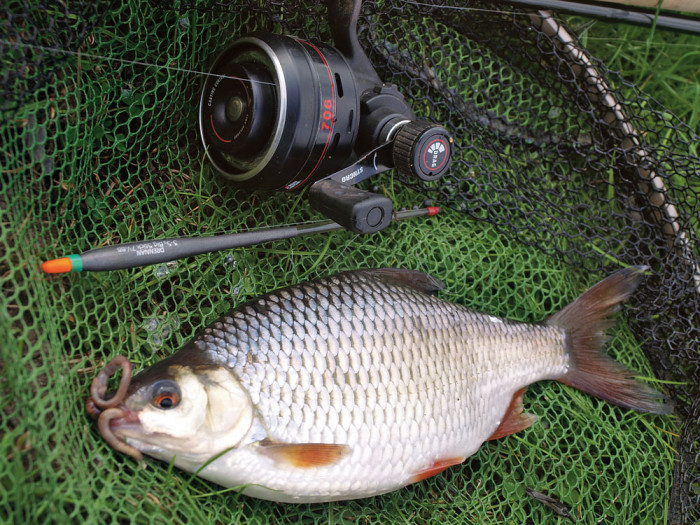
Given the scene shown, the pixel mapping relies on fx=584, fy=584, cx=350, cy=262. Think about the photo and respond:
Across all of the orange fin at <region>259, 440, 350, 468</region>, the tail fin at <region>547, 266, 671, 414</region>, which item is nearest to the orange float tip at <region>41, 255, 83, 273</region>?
the orange fin at <region>259, 440, 350, 468</region>

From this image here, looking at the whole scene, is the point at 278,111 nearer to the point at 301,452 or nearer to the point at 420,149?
the point at 420,149

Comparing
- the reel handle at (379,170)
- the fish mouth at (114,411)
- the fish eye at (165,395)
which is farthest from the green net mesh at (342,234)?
the reel handle at (379,170)

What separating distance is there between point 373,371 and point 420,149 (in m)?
0.55

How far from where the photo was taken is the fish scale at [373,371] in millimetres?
1274

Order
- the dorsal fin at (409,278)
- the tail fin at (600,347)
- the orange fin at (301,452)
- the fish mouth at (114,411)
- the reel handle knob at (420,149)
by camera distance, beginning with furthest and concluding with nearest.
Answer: the tail fin at (600,347) < the dorsal fin at (409,278) < the reel handle knob at (420,149) < the orange fin at (301,452) < the fish mouth at (114,411)

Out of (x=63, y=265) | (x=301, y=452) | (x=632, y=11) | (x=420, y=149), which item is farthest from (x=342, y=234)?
(x=632, y=11)

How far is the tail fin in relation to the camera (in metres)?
1.74

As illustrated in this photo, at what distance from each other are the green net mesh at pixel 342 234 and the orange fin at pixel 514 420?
93 mm

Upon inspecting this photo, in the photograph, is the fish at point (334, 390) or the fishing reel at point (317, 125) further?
the fishing reel at point (317, 125)

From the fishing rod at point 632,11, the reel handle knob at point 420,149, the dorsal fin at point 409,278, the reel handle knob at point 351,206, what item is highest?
the fishing rod at point 632,11

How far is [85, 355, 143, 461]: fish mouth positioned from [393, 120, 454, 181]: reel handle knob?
0.78 m

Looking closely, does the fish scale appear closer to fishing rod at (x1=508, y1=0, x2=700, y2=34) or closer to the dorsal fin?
the dorsal fin

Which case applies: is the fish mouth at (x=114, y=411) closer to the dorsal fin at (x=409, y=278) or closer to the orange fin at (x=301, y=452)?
the orange fin at (x=301, y=452)

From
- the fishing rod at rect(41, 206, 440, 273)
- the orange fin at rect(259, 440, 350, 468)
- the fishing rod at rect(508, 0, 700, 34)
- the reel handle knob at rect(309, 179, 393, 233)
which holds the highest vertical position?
the fishing rod at rect(508, 0, 700, 34)
